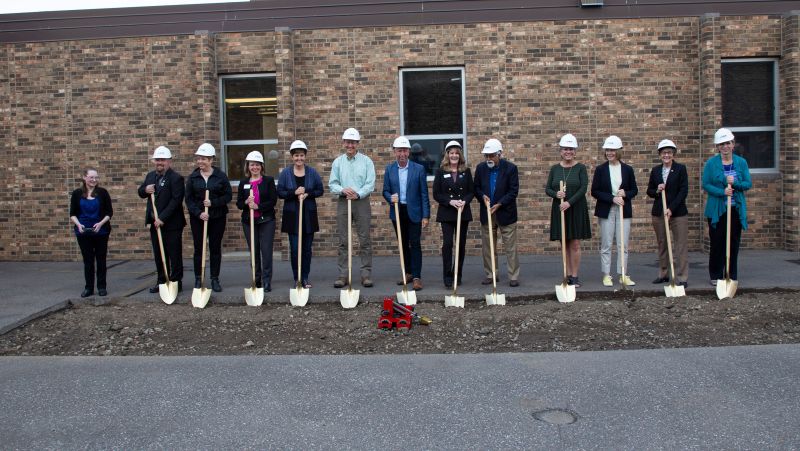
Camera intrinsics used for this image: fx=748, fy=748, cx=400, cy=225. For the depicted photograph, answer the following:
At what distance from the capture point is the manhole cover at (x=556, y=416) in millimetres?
Answer: 5160

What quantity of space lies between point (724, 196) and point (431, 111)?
5.24 m

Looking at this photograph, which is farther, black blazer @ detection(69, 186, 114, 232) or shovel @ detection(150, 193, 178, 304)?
black blazer @ detection(69, 186, 114, 232)

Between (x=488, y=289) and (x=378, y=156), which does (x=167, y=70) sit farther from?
(x=488, y=289)


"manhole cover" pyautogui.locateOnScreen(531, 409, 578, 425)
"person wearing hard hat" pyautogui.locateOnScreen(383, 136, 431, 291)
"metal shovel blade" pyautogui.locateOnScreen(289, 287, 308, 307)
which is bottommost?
"manhole cover" pyautogui.locateOnScreen(531, 409, 578, 425)

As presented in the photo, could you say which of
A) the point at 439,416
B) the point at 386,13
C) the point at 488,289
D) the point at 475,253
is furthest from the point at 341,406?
the point at 386,13

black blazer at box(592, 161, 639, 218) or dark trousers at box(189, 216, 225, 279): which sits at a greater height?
black blazer at box(592, 161, 639, 218)

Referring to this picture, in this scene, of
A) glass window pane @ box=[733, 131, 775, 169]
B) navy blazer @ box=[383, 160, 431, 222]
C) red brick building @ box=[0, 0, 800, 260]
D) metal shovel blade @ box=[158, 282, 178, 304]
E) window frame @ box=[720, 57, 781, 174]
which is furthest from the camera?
glass window pane @ box=[733, 131, 775, 169]

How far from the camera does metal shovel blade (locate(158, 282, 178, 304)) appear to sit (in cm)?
927

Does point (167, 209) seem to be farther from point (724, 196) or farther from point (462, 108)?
point (724, 196)

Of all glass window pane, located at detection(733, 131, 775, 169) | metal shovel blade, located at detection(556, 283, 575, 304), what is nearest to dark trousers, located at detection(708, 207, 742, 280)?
metal shovel blade, located at detection(556, 283, 575, 304)

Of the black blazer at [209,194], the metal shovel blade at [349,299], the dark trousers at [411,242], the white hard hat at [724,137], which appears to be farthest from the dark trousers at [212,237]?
the white hard hat at [724,137]

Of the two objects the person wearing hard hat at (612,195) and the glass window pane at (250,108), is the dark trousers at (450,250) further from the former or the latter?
the glass window pane at (250,108)

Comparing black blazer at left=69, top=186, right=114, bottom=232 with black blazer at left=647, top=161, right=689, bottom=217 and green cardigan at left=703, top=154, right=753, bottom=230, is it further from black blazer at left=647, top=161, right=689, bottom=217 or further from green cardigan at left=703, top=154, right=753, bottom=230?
green cardigan at left=703, top=154, right=753, bottom=230

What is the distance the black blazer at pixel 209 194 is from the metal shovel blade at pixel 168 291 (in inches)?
37.3
